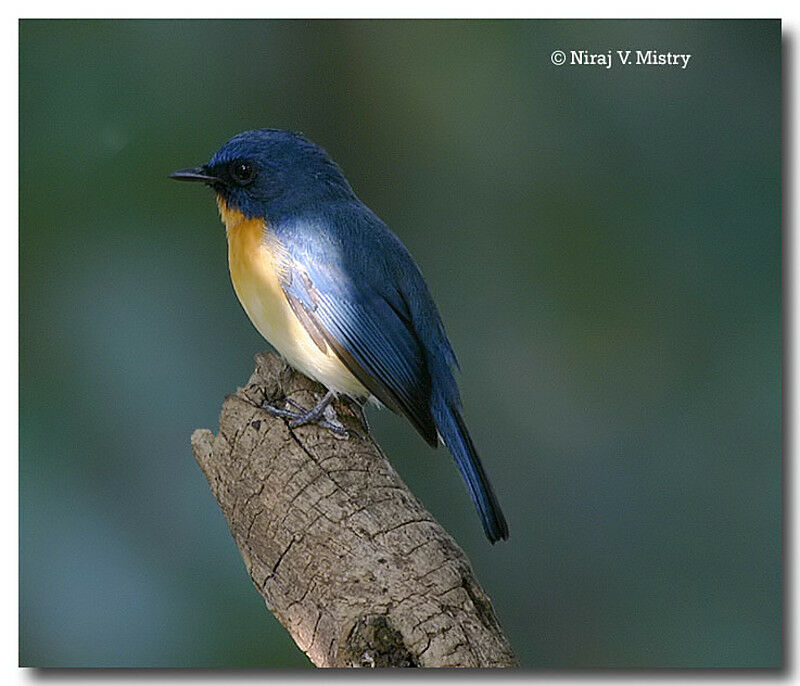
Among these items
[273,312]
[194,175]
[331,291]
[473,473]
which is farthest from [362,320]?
[194,175]

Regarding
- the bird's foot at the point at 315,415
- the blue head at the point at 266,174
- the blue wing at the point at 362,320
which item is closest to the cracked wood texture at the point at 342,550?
the bird's foot at the point at 315,415

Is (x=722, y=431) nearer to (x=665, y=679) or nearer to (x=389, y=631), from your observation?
(x=665, y=679)

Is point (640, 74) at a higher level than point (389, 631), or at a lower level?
higher

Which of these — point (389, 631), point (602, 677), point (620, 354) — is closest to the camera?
point (389, 631)

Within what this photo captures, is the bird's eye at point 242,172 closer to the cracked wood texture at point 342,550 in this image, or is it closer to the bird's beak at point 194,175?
the bird's beak at point 194,175

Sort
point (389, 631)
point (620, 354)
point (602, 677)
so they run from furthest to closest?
point (620, 354), point (602, 677), point (389, 631)

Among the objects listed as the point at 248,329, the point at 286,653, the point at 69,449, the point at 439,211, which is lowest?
the point at 286,653

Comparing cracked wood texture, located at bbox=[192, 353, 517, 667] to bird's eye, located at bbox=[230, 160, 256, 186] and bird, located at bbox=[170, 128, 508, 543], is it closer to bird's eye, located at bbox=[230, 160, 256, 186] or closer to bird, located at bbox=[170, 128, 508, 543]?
bird, located at bbox=[170, 128, 508, 543]
